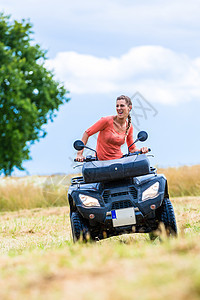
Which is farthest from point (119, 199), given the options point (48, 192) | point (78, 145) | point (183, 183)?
point (183, 183)

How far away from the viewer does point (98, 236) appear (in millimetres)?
6023

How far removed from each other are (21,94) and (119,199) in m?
22.4

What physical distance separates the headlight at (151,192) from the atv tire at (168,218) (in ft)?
1.06

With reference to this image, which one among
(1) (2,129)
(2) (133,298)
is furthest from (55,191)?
(2) (133,298)

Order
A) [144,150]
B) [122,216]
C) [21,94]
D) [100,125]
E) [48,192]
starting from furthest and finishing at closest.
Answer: [21,94] < [48,192] < [100,125] < [144,150] < [122,216]

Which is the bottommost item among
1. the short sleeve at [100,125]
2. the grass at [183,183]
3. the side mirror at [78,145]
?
the grass at [183,183]

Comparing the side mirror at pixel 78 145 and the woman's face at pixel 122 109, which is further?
the woman's face at pixel 122 109

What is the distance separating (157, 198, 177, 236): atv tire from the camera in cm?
589

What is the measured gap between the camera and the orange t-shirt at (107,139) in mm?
6328

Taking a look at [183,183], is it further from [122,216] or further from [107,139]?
[122,216]

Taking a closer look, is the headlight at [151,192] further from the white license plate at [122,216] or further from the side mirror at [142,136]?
the side mirror at [142,136]

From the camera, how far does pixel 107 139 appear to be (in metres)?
6.40

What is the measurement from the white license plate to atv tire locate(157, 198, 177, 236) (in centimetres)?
54

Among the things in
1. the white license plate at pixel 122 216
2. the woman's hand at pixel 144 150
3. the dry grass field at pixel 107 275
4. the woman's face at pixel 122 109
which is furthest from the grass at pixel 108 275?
the woman's face at pixel 122 109
